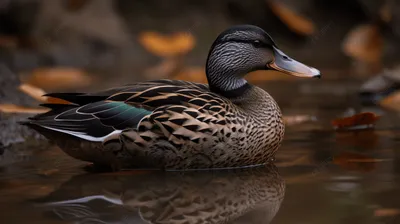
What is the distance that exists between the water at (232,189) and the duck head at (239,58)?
61 cm

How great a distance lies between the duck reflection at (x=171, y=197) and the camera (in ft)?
13.5

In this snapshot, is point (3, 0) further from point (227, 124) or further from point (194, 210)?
point (194, 210)

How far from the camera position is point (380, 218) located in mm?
3949

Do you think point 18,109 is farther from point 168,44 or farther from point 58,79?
point 168,44

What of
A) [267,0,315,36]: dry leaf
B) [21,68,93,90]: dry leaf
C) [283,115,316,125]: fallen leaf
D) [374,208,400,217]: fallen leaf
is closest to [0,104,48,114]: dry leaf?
[283,115,316,125]: fallen leaf

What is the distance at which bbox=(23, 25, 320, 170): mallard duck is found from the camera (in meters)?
5.19

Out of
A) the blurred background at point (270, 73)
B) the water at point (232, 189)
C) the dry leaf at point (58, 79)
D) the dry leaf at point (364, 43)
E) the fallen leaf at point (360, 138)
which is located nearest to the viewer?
the water at point (232, 189)

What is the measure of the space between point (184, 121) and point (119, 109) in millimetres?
→ 474

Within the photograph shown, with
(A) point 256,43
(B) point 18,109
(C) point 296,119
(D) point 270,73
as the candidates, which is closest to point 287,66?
(A) point 256,43

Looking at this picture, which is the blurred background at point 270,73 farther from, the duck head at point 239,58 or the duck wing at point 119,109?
the duck head at point 239,58

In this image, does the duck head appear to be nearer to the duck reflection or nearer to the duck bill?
the duck bill

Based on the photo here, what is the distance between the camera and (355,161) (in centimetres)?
539

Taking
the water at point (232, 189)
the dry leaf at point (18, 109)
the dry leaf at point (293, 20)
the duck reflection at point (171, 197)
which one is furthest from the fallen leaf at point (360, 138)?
the dry leaf at point (293, 20)

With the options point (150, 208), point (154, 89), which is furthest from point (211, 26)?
point (150, 208)
